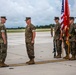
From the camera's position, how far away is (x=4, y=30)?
418 inches

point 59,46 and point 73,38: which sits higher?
point 73,38

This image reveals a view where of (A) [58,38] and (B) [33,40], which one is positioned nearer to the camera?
(B) [33,40]

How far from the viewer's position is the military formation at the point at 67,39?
40.6 ft

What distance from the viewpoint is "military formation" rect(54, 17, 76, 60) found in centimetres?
1238

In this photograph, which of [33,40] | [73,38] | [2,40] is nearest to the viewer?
[2,40]

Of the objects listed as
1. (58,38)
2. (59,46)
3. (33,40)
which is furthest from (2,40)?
(59,46)

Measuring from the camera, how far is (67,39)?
41.3 ft

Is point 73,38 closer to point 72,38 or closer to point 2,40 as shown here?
point 72,38

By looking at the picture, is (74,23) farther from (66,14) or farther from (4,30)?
(4,30)

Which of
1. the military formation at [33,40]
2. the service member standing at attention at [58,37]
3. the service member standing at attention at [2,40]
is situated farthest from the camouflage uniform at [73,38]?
the service member standing at attention at [2,40]

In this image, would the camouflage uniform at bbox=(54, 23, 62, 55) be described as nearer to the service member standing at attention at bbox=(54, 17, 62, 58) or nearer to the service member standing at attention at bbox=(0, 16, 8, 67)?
the service member standing at attention at bbox=(54, 17, 62, 58)

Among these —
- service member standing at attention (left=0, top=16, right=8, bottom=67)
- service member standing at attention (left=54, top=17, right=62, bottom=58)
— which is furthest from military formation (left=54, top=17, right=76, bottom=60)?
service member standing at attention (left=0, top=16, right=8, bottom=67)

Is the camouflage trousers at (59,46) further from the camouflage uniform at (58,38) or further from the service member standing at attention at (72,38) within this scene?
the service member standing at attention at (72,38)

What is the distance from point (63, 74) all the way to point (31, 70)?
4.12ft
